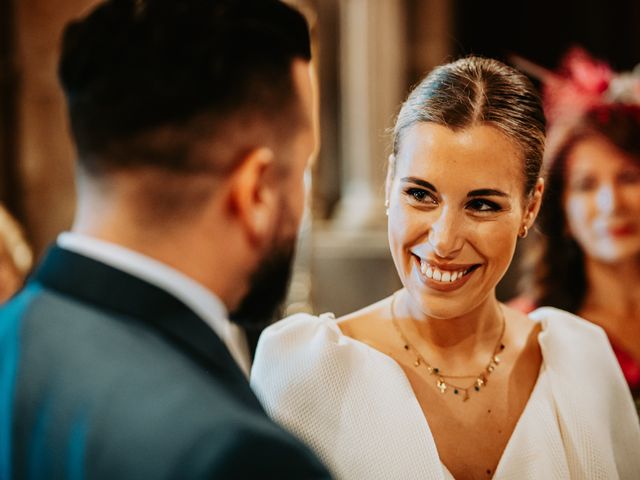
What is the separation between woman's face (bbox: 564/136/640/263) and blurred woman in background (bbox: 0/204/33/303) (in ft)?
6.23

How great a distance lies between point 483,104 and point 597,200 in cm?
114

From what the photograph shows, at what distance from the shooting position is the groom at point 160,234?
3.03 ft

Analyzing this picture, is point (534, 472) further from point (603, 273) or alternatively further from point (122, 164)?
point (603, 273)

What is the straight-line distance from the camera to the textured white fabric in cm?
139

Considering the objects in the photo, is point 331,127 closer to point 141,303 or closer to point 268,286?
point 268,286

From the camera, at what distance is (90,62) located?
1037mm

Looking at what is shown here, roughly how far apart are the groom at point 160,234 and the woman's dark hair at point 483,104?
357mm

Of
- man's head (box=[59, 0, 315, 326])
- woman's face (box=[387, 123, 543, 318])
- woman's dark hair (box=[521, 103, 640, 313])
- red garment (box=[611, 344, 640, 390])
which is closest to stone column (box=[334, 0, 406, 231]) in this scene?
woman's dark hair (box=[521, 103, 640, 313])

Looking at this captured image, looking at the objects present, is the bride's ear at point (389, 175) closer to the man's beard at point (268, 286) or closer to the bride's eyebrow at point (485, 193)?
the bride's eyebrow at point (485, 193)

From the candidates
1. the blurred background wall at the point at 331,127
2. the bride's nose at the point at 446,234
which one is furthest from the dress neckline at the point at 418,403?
the blurred background wall at the point at 331,127

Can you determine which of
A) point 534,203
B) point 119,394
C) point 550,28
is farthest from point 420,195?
point 550,28

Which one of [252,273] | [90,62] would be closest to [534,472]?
[252,273]

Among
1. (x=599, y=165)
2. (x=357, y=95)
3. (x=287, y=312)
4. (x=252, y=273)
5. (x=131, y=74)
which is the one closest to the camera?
(x=131, y=74)

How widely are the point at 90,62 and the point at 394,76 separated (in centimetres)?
461
